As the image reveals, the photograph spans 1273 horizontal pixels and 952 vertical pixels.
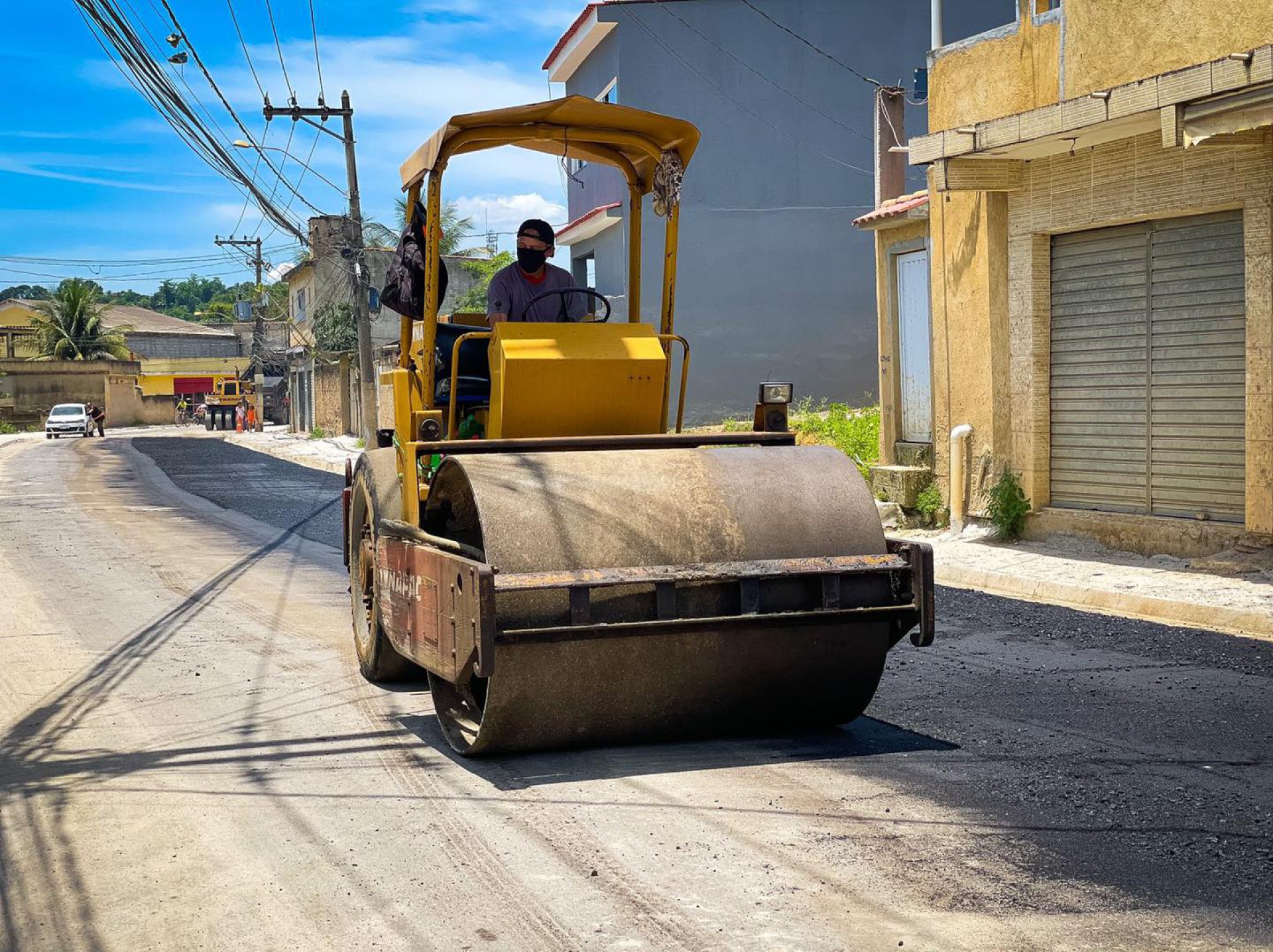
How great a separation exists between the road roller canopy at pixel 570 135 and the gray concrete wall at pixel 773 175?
72.0 feet

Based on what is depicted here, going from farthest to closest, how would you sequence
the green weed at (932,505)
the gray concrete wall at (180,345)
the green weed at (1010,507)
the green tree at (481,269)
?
1. the gray concrete wall at (180,345)
2. the green tree at (481,269)
3. the green weed at (932,505)
4. the green weed at (1010,507)

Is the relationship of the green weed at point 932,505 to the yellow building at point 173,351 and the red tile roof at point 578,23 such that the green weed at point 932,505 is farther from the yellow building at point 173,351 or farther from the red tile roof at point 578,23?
the yellow building at point 173,351

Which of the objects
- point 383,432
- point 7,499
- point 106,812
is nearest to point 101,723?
point 106,812

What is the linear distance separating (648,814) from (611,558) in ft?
3.46

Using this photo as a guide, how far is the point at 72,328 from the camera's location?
86.1 metres

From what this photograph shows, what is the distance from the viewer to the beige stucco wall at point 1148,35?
37.3 ft

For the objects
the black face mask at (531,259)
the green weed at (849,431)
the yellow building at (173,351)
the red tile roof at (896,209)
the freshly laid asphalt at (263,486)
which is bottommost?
the freshly laid asphalt at (263,486)

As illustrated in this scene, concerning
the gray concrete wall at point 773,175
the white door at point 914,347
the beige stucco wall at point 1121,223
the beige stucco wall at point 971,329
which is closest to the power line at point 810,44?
the gray concrete wall at point 773,175

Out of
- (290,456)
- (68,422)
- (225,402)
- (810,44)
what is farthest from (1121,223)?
(225,402)

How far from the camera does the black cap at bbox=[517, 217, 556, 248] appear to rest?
745cm

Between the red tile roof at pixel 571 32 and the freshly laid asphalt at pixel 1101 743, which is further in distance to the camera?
the red tile roof at pixel 571 32

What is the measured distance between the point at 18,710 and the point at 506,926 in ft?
13.7

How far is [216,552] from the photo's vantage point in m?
→ 15.0

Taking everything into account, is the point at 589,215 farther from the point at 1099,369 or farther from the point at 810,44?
the point at 1099,369
